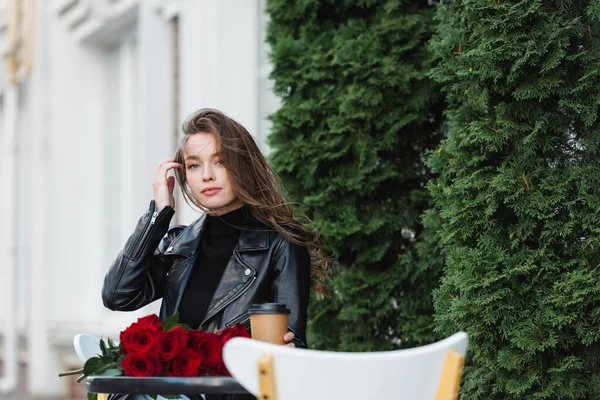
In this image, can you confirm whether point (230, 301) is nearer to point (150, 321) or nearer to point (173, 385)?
point (150, 321)

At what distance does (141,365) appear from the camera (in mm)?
2279

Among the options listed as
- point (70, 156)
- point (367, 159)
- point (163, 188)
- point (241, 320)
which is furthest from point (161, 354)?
point (70, 156)

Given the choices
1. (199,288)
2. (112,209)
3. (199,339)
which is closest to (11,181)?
(112,209)

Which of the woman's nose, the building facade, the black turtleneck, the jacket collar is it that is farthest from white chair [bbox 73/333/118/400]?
the building facade

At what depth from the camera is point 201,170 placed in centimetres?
300

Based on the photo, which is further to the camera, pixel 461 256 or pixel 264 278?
pixel 461 256

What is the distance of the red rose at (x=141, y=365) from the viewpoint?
89.0 inches

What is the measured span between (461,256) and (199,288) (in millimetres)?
874

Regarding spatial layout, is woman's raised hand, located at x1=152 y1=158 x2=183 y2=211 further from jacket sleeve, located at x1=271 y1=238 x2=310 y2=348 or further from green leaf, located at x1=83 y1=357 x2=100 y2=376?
green leaf, located at x1=83 y1=357 x2=100 y2=376

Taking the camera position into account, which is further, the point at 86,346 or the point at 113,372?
the point at 86,346

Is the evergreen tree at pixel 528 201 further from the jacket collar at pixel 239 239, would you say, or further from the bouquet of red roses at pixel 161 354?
the bouquet of red roses at pixel 161 354

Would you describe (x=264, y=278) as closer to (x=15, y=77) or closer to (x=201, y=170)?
(x=201, y=170)

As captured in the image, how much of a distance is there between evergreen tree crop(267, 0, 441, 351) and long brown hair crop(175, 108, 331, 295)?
3.46 ft

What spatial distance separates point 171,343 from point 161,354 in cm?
4
